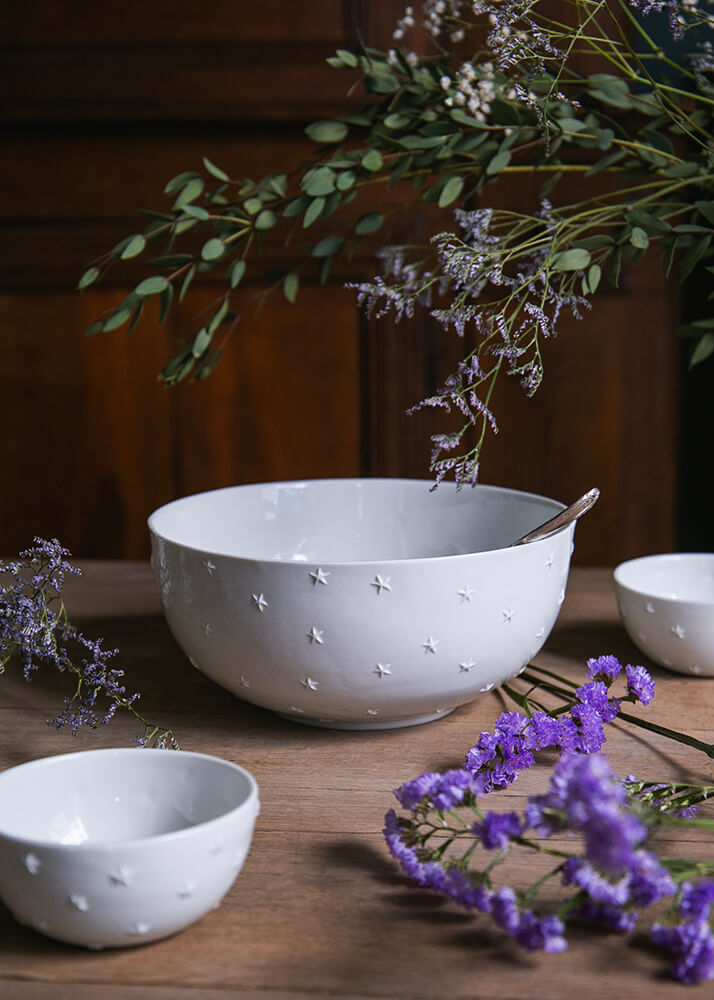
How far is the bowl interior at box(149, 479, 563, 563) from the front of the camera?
861 millimetres

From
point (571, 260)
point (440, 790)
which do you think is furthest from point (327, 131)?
point (440, 790)

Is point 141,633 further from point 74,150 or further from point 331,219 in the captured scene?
point 74,150

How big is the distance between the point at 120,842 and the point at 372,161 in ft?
1.93

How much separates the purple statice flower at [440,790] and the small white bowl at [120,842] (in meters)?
0.07

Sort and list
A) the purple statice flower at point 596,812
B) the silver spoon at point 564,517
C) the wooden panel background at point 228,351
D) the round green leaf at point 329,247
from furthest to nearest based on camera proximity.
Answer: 1. the wooden panel background at point 228,351
2. the round green leaf at point 329,247
3. the silver spoon at point 564,517
4. the purple statice flower at point 596,812

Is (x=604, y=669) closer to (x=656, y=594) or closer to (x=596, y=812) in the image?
(x=656, y=594)

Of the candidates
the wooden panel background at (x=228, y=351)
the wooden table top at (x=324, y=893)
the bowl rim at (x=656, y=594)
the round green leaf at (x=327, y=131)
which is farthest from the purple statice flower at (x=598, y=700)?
the wooden panel background at (x=228, y=351)

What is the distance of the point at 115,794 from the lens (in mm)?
507

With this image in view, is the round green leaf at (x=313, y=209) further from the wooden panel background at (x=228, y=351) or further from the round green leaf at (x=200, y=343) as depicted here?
the wooden panel background at (x=228, y=351)

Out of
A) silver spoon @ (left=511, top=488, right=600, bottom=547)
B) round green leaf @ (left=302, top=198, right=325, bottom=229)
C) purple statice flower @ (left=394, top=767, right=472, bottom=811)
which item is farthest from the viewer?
round green leaf @ (left=302, top=198, right=325, bottom=229)

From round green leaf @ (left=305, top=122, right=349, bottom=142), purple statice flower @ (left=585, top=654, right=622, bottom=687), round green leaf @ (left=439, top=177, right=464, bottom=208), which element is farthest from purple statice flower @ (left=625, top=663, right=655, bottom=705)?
round green leaf @ (left=305, top=122, right=349, bottom=142)

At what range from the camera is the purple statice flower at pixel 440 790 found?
46 cm

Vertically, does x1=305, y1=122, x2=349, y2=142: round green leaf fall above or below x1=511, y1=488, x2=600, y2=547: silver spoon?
above

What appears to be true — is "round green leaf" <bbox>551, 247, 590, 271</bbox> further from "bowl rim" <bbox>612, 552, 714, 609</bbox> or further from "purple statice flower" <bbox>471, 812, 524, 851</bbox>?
"purple statice flower" <bbox>471, 812, 524, 851</bbox>
